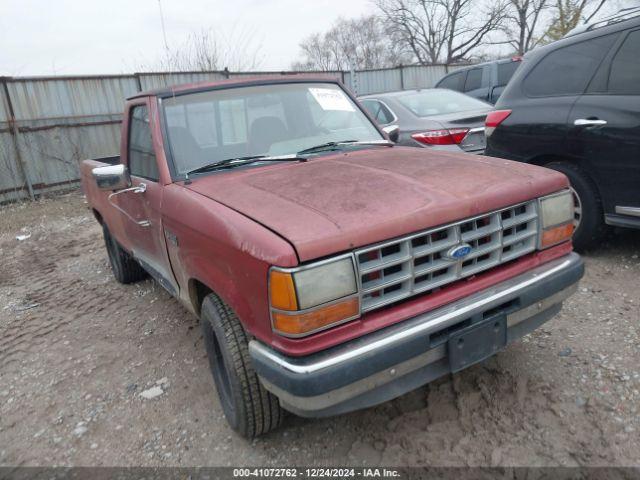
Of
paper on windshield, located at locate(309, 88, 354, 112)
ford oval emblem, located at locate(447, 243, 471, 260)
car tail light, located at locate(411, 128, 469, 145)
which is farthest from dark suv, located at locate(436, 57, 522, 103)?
ford oval emblem, located at locate(447, 243, 471, 260)

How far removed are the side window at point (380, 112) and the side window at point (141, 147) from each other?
3.47m

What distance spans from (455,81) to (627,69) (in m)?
8.07

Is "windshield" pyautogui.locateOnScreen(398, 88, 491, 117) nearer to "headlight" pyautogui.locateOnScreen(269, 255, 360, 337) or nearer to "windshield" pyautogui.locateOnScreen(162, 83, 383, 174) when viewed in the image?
→ "windshield" pyautogui.locateOnScreen(162, 83, 383, 174)

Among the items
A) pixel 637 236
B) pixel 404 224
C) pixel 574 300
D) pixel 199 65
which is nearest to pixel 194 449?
pixel 404 224

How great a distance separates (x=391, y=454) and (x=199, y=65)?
1419 centimetres

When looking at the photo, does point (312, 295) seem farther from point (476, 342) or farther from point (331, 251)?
point (476, 342)

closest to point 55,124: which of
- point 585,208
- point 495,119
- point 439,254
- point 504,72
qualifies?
point 495,119

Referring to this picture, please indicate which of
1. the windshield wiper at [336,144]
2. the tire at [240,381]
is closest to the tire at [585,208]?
the windshield wiper at [336,144]

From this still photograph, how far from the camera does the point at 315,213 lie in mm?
1988

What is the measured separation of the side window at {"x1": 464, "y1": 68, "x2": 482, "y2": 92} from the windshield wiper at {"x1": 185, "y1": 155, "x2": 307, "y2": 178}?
29.6 ft

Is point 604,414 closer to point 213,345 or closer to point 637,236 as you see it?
point 213,345

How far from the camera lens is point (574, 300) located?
3451mm

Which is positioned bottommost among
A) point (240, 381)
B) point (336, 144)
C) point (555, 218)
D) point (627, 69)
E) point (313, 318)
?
point (240, 381)

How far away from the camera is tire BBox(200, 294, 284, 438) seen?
87.4 inches
